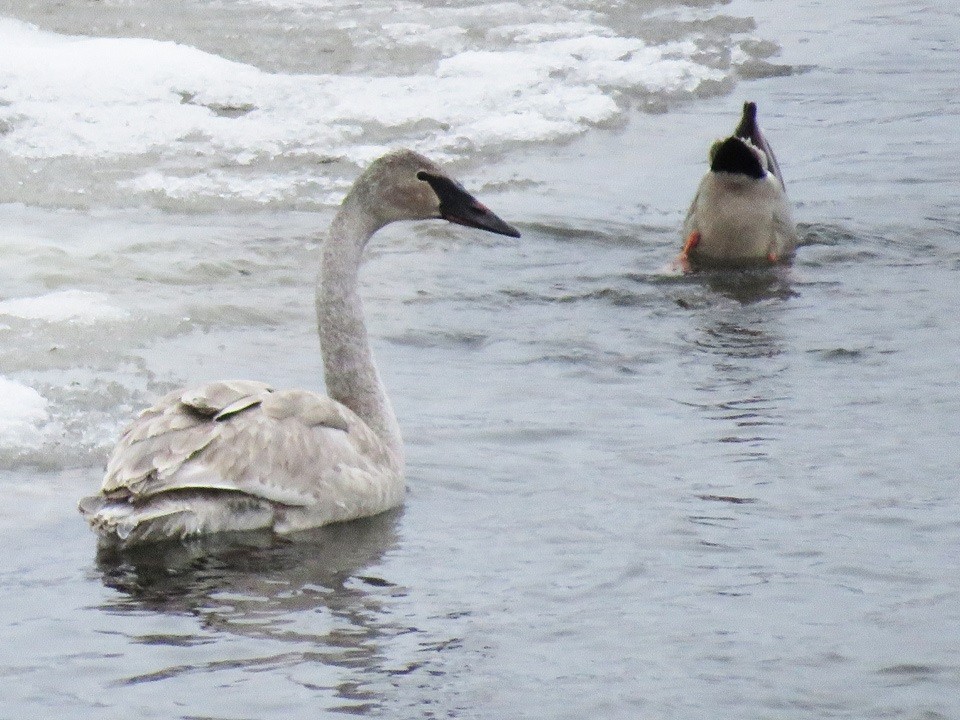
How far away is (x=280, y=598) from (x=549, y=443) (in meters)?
1.99

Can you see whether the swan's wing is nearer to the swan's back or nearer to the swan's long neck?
the swan's back

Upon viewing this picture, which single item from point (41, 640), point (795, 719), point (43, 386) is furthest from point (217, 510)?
point (795, 719)

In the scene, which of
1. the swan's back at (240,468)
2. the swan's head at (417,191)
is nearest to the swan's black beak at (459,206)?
the swan's head at (417,191)

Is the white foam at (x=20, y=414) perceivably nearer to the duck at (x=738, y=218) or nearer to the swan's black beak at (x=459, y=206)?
the swan's black beak at (x=459, y=206)

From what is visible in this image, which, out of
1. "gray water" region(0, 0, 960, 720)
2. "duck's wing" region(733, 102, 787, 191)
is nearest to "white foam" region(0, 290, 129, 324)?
"gray water" region(0, 0, 960, 720)

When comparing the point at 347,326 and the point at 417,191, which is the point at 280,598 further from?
the point at 417,191

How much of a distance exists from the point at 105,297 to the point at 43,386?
153 cm

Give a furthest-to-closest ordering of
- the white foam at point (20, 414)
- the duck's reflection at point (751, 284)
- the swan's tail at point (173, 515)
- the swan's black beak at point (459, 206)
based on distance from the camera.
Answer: the duck's reflection at point (751, 284) < the swan's black beak at point (459, 206) < the white foam at point (20, 414) < the swan's tail at point (173, 515)

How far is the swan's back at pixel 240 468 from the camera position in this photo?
21.2 ft

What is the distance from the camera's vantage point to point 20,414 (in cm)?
762

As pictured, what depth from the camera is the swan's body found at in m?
6.50

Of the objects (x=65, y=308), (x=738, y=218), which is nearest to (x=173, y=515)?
(x=65, y=308)

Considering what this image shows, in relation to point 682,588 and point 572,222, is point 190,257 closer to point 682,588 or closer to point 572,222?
point 572,222

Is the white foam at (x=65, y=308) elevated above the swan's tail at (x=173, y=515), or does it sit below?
above
